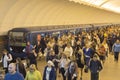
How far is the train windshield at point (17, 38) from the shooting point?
27.0 m

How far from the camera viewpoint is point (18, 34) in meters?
27.1

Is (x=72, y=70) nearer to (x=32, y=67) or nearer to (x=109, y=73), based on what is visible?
(x=32, y=67)

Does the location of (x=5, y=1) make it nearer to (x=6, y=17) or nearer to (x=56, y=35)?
(x=6, y=17)

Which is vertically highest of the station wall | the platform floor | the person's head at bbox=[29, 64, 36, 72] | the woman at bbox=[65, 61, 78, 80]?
the station wall

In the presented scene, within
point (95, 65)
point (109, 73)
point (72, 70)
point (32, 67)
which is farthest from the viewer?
point (109, 73)

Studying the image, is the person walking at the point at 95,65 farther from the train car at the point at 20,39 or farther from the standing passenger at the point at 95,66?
the train car at the point at 20,39

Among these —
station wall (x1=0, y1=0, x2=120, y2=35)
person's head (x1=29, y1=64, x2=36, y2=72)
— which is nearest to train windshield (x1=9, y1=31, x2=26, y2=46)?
station wall (x1=0, y1=0, x2=120, y2=35)

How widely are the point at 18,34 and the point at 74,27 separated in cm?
1528

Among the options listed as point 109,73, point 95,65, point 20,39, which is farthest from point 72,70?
point 20,39

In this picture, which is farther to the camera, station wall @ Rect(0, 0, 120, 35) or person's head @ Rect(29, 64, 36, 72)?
station wall @ Rect(0, 0, 120, 35)

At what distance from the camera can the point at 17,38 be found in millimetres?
27125

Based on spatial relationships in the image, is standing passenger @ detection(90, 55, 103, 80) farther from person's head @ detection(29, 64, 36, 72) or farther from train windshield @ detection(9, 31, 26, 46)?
train windshield @ detection(9, 31, 26, 46)

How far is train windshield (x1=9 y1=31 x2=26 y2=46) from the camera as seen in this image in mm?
27000

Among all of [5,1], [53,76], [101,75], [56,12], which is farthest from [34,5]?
[53,76]
